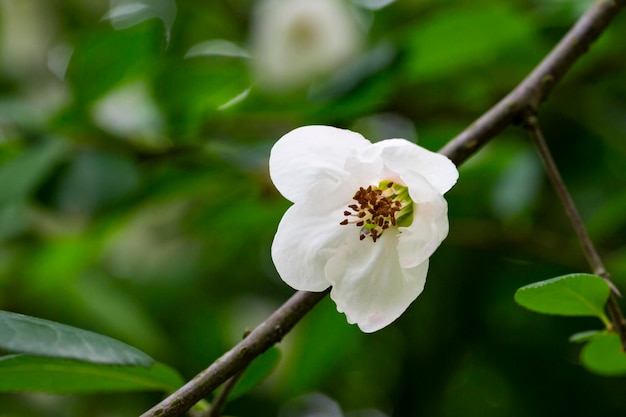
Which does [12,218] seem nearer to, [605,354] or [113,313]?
[113,313]

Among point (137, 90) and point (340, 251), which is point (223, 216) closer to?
point (137, 90)

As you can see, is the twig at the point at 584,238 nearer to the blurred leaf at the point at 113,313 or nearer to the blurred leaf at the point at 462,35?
the blurred leaf at the point at 462,35

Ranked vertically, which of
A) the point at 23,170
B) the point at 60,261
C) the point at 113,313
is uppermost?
the point at 23,170

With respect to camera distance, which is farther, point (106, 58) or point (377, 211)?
point (106, 58)

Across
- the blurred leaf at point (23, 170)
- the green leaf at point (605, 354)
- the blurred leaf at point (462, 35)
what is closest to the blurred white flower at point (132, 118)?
the blurred leaf at point (23, 170)

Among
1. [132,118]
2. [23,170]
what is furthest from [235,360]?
[132,118]

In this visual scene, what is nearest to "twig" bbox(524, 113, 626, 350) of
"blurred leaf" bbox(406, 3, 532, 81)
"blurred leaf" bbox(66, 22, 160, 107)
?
"blurred leaf" bbox(406, 3, 532, 81)
